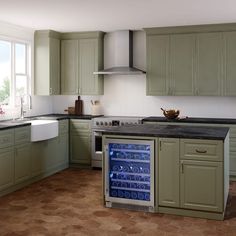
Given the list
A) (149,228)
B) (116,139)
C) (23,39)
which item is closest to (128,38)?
(23,39)

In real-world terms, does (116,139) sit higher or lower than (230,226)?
higher

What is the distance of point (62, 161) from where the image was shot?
21.4ft

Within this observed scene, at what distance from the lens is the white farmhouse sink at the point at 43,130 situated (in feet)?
18.1

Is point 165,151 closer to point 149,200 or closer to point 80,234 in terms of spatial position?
point 149,200

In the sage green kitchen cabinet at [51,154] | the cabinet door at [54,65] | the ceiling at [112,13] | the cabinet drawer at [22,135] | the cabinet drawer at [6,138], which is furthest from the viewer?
the cabinet door at [54,65]

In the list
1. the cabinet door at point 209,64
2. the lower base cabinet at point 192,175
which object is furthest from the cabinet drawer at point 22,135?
the cabinet door at point 209,64

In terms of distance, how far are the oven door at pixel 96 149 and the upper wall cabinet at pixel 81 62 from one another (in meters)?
0.85

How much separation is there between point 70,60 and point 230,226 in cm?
431

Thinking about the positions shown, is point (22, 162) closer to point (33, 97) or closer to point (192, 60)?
point (33, 97)

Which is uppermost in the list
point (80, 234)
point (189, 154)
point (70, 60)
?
point (70, 60)

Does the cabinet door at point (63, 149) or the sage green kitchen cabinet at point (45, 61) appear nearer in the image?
the cabinet door at point (63, 149)

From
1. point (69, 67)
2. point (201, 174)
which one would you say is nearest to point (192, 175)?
point (201, 174)

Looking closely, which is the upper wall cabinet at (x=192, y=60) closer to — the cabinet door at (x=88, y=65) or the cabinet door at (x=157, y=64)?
the cabinet door at (x=157, y=64)

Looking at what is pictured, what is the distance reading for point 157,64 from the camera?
6391mm
